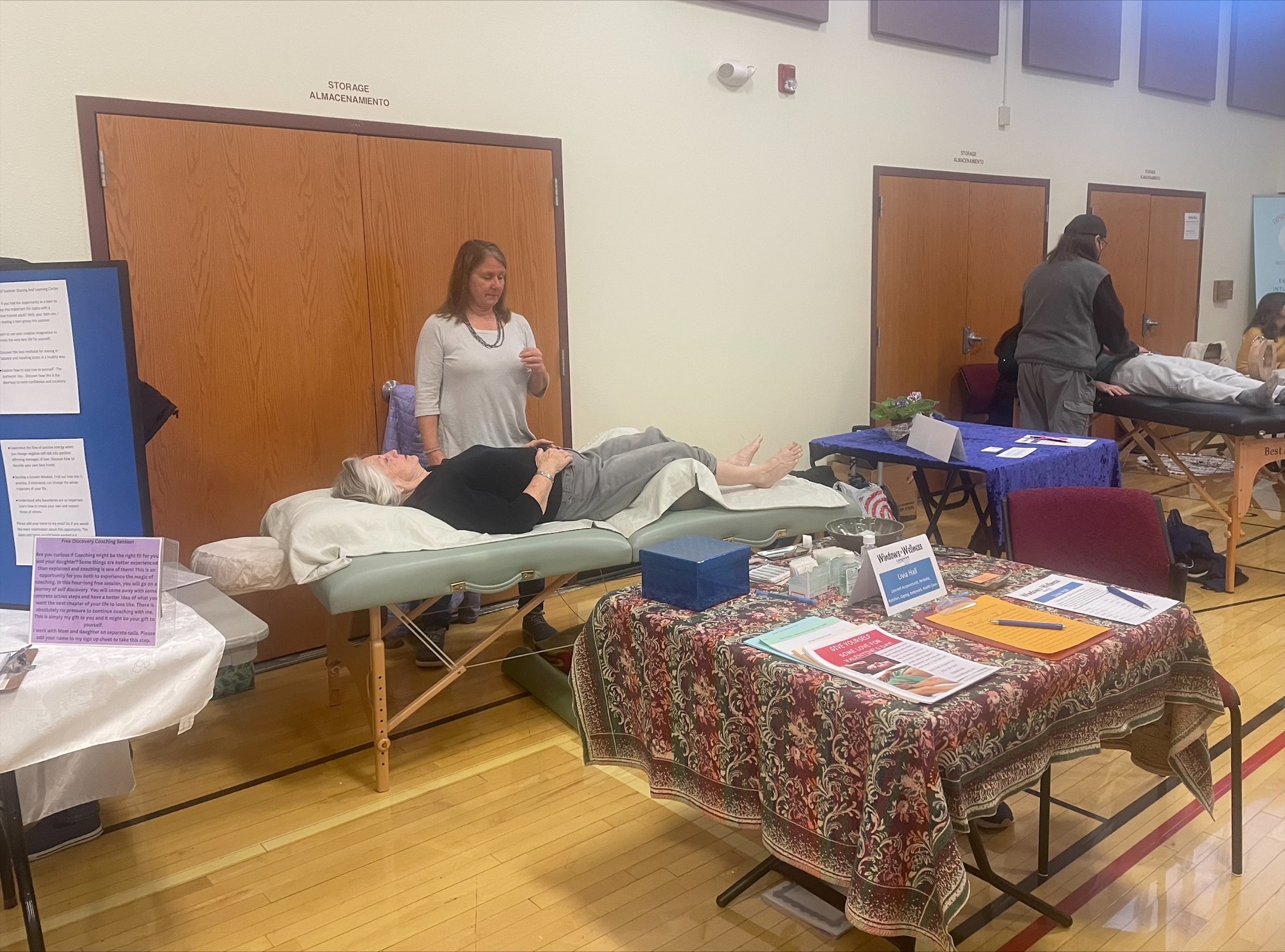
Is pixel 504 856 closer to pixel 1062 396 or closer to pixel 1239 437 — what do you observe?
pixel 1239 437

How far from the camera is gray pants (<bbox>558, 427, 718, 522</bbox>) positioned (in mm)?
3207

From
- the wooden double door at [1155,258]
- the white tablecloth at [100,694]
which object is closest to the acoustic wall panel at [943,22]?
the wooden double door at [1155,258]

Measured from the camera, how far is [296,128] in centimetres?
338

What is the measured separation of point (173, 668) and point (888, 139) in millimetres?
4736

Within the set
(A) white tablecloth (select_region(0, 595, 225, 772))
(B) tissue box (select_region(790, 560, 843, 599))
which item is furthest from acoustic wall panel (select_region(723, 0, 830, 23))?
(A) white tablecloth (select_region(0, 595, 225, 772))

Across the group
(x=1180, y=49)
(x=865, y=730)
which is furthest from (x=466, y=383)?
(x=1180, y=49)

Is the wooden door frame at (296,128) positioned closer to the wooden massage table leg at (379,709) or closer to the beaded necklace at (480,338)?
the beaded necklace at (480,338)

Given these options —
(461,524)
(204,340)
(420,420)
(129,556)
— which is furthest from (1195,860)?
(204,340)

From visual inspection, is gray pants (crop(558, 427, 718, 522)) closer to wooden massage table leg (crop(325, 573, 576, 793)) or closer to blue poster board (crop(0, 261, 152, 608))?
wooden massage table leg (crop(325, 573, 576, 793))

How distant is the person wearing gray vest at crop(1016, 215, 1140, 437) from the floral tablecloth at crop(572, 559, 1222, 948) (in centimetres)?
274

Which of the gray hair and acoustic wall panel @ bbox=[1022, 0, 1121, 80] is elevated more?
acoustic wall panel @ bbox=[1022, 0, 1121, 80]

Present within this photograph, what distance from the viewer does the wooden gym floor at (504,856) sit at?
6.46 ft

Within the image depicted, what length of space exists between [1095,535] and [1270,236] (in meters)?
6.98

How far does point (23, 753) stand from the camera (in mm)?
1438
